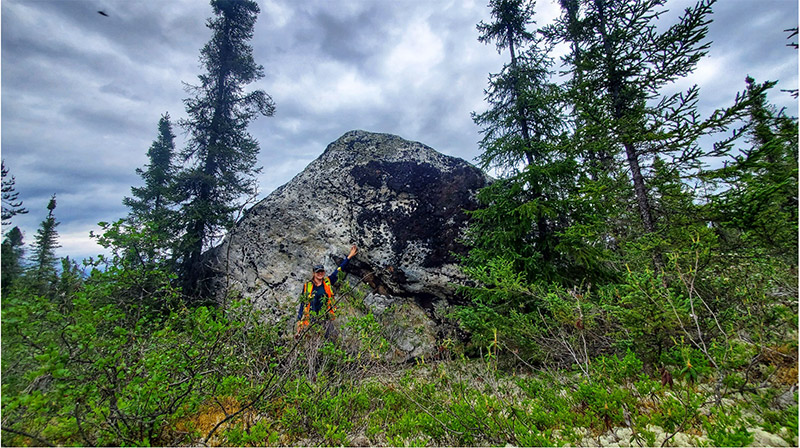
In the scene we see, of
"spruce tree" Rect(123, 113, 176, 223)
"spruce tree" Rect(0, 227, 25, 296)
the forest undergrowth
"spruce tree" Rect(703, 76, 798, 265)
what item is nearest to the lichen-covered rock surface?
"spruce tree" Rect(0, 227, 25, 296)

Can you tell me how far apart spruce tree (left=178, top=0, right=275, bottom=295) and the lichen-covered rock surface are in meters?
2.19

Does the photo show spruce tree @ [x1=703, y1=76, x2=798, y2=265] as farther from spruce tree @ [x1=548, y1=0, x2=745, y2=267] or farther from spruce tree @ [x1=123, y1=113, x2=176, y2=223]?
spruce tree @ [x1=123, y1=113, x2=176, y2=223]

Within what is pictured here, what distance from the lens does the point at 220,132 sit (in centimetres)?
1080

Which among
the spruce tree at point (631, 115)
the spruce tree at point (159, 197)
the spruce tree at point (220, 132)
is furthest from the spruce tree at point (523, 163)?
the spruce tree at point (220, 132)

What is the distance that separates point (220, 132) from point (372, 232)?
8.13 meters

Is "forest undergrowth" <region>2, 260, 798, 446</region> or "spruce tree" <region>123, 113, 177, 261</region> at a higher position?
"spruce tree" <region>123, 113, 177, 261</region>

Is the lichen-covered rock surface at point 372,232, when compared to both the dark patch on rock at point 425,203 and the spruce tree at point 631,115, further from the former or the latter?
the spruce tree at point 631,115

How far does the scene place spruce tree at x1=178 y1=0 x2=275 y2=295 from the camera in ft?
31.6

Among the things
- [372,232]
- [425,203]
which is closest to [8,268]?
[372,232]

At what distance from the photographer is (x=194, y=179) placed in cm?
984

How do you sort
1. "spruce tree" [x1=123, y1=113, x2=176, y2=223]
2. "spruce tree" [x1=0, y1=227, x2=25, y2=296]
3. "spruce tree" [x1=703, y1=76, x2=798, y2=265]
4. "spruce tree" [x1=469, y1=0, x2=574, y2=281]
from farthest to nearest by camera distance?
"spruce tree" [x1=123, y1=113, x2=176, y2=223] < "spruce tree" [x1=469, y1=0, x2=574, y2=281] < "spruce tree" [x1=0, y1=227, x2=25, y2=296] < "spruce tree" [x1=703, y1=76, x2=798, y2=265]

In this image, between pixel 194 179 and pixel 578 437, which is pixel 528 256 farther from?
pixel 194 179

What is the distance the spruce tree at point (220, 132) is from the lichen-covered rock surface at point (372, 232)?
2192mm

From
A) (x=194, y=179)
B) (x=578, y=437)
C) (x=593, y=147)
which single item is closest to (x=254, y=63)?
(x=194, y=179)
